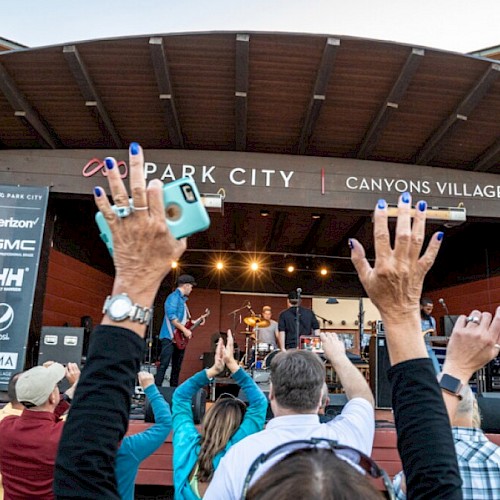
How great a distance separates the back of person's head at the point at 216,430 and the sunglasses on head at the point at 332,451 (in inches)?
63.8

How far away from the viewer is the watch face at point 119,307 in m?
0.94

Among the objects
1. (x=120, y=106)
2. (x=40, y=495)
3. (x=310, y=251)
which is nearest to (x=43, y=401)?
(x=40, y=495)

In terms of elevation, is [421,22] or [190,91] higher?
[421,22]

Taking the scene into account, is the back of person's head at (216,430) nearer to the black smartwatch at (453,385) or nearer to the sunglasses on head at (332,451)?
the black smartwatch at (453,385)

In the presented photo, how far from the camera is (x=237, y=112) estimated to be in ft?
20.0

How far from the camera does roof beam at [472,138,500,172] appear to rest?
6703 mm

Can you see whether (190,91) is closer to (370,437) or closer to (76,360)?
(76,360)

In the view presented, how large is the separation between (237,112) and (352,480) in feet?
19.0

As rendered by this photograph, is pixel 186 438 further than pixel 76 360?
No

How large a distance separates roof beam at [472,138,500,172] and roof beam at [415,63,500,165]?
73cm

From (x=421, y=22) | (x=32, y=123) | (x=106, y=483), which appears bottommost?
(x=106, y=483)

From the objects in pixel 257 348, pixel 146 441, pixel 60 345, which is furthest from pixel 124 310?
pixel 257 348

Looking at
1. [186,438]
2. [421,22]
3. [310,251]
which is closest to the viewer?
[186,438]

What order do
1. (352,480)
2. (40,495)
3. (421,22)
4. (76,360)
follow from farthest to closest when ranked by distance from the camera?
1. (421,22)
2. (76,360)
3. (40,495)
4. (352,480)
